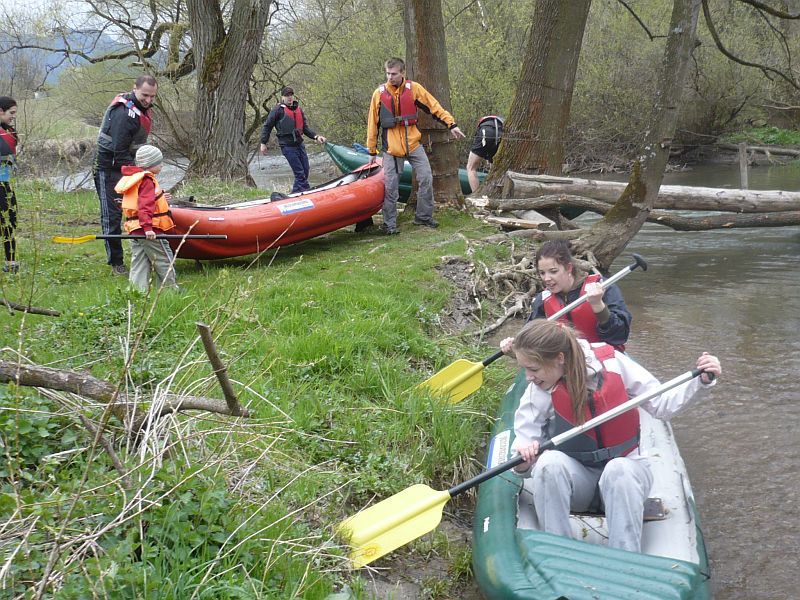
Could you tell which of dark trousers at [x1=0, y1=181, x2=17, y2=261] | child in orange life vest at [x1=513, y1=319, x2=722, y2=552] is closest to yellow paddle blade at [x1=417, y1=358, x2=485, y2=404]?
child in orange life vest at [x1=513, y1=319, x2=722, y2=552]

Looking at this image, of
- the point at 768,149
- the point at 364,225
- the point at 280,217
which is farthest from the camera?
Answer: the point at 768,149

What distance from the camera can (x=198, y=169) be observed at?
11.6 metres

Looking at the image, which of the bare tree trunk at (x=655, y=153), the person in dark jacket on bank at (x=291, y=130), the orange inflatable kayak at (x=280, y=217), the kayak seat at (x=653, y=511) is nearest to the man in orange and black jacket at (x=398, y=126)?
the orange inflatable kayak at (x=280, y=217)

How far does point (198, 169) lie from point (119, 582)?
10.1 metres

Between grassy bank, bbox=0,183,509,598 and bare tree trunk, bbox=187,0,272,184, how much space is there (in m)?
5.27

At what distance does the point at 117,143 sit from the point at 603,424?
4634 millimetres

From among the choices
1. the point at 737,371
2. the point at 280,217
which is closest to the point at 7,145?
the point at 280,217

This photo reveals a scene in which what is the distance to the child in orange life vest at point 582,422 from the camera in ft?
9.72

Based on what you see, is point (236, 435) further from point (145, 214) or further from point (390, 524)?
point (145, 214)

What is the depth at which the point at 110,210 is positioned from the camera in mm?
6141

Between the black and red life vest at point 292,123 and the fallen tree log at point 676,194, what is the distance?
2880 millimetres

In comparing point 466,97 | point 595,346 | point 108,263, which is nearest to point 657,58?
point 466,97

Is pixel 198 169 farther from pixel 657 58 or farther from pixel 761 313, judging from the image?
pixel 657 58

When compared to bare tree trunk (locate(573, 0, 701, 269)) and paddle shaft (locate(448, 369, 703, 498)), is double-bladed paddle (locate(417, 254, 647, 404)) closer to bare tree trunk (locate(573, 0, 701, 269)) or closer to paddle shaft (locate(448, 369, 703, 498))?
paddle shaft (locate(448, 369, 703, 498))
